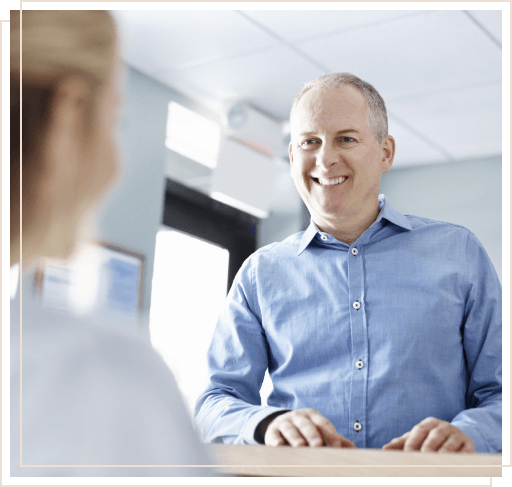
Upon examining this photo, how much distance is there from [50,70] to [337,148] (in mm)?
383

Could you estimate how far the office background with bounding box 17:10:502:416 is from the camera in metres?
1.33

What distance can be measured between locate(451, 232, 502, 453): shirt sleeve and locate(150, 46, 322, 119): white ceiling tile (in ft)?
3.46

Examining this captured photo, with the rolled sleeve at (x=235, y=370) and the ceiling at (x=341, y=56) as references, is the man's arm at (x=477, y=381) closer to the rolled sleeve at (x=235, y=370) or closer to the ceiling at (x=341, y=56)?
the rolled sleeve at (x=235, y=370)

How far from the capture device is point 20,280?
0.64ft

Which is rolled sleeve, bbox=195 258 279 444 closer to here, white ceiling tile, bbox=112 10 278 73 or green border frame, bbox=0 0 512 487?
green border frame, bbox=0 0 512 487

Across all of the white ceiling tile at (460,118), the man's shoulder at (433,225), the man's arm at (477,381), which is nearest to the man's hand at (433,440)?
the man's arm at (477,381)

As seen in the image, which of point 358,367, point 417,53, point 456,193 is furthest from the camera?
point 456,193

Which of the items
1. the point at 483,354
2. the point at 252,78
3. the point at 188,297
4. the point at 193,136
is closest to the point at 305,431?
the point at 483,354

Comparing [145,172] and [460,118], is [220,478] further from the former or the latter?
[460,118]

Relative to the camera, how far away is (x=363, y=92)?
1.84ft

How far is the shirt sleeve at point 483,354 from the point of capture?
417 millimetres

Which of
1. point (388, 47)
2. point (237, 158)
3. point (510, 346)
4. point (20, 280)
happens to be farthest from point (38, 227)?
point (237, 158)

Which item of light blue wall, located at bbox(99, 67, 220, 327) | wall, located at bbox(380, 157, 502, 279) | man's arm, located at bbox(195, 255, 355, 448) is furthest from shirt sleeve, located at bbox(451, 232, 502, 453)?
wall, located at bbox(380, 157, 502, 279)

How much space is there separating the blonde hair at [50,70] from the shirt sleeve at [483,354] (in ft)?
1.06
